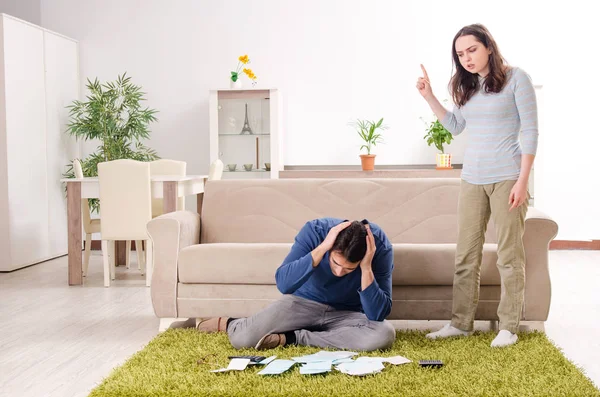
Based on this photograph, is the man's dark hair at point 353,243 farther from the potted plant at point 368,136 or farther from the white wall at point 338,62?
the white wall at point 338,62

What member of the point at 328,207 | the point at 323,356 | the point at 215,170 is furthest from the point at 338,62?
A: the point at 323,356

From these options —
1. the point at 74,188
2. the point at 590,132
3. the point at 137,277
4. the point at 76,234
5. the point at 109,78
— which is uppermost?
the point at 109,78

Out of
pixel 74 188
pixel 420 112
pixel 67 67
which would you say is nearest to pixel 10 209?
pixel 74 188

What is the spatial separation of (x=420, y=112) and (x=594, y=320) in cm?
345

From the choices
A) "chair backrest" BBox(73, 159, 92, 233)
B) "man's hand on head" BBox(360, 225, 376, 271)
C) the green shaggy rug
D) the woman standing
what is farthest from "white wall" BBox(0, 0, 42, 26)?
"man's hand on head" BBox(360, 225, 376, 271)

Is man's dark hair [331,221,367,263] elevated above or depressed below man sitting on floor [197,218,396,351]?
above

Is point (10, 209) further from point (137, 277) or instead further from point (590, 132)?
point (590, 132)

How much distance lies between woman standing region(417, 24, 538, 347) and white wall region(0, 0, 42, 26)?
5.13m

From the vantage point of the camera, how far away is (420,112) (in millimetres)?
7109

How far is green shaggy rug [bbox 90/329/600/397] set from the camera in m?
2.62

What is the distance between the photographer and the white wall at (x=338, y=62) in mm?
6930

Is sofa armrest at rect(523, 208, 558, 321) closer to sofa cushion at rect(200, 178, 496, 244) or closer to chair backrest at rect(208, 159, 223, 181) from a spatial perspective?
sofa cushion at rect(200, 178, 496, 244)

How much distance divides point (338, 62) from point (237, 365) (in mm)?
4749

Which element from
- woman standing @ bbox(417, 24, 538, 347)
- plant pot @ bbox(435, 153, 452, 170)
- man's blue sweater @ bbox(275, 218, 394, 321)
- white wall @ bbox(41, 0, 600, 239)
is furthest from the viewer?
white wall @ bbox(41, 0, 600, 239)
